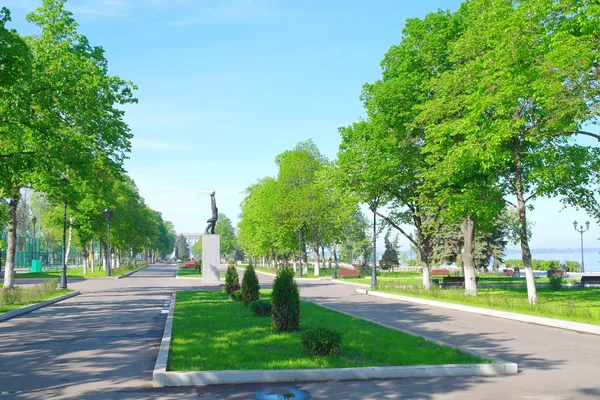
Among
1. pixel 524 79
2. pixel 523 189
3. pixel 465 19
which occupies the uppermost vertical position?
pixel 465 19

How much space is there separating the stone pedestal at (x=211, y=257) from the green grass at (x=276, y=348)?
696 inches

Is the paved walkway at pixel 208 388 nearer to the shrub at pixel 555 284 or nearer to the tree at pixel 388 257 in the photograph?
the shrub at pixel 555 284

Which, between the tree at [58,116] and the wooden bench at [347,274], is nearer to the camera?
the tree at [58,116]

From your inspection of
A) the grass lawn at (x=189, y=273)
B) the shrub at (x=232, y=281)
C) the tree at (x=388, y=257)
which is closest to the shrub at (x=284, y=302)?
the shrub at (x=232, y=281)

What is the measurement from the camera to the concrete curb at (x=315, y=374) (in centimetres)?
819

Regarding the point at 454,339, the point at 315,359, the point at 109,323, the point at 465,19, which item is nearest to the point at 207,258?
the point at 109,323

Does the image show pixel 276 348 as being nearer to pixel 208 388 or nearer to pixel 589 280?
pixel 208 388

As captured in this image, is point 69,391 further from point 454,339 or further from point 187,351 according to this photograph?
point 454,339

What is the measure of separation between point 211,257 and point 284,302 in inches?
830

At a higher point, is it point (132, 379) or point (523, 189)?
point (523, 189)

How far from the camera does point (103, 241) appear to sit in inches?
2515

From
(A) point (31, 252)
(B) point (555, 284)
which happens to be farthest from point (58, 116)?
(A) point (31, 252)

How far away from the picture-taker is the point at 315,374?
27.8ft

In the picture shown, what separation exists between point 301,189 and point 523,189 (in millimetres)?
35530
